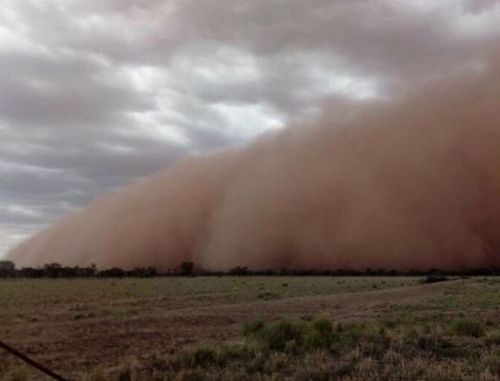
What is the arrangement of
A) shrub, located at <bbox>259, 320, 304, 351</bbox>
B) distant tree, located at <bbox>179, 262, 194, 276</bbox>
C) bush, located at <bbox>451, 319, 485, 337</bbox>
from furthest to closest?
distant tree, located at <bbox>179, 262, 194, 276</bbox> < bush, located at <bbox>451, 319, 485, 337</bbox> < shrub, located at <bbox>259, 320, 304, 351</bbox>

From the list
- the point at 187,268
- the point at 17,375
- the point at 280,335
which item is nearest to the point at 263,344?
the point at 280,335

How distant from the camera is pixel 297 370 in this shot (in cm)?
1062

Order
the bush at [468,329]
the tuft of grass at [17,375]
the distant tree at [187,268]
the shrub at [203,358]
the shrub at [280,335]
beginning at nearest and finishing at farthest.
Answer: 1. the tuft of grass at [17,375]
2. the shrub at [203,358]
3. the shrub at [280,335]
4. the bush at [468,329]
5. the distant tree at [187,268]

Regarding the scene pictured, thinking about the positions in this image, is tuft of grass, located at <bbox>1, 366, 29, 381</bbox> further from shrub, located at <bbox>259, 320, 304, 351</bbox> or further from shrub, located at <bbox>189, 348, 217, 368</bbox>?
shrub, located at <bbox>259, 320, 304, 351</bbox>

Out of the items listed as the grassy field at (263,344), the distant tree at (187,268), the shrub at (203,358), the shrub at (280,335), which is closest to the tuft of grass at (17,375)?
the grassy field at (263,344)

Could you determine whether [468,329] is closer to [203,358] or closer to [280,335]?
[280,335]

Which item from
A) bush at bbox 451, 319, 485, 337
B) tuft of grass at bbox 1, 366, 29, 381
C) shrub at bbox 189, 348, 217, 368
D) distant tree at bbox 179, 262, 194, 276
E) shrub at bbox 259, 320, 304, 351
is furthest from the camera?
distant tree at bbox 179, 262, 194, 276

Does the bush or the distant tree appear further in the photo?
the distant tree

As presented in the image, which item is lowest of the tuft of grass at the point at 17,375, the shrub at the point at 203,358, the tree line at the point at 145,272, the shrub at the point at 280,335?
the tuft of grass at the point at 17,375

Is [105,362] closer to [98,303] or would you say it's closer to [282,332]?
[282,332]

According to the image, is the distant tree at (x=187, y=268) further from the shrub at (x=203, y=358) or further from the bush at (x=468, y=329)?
the shrub at (x=203, y=358)

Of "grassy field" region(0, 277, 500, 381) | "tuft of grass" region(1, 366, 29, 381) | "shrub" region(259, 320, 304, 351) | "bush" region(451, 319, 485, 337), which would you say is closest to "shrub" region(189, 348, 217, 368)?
"grassy field" region(0, 277, 500, 381)

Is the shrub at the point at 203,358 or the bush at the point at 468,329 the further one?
the bush at the point at 468,329

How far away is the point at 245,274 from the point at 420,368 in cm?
7605
